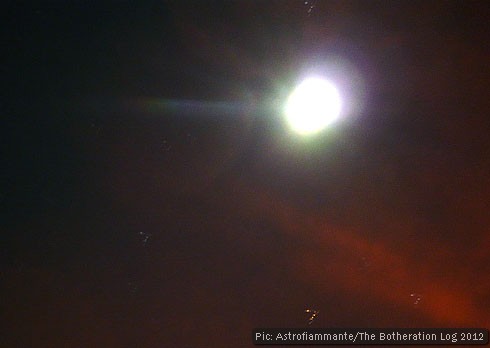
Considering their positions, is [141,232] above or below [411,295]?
above

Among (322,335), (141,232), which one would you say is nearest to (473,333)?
(322,335)

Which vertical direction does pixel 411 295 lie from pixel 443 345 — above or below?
above

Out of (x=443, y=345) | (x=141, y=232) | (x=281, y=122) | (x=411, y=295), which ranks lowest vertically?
(x=443, y=345)


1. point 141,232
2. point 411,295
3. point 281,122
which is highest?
point 281,122

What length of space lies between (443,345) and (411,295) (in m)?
0.37

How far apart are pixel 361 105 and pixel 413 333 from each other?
151 cm

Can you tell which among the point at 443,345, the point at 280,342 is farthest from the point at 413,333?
the point at 280,342

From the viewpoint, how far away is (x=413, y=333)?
14.7 feet

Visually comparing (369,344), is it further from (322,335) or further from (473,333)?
(473,333)

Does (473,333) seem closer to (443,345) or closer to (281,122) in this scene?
(443,345)

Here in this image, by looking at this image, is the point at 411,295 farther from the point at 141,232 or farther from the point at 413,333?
the point at 141,232

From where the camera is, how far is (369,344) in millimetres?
4488

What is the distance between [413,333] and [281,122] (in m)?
1.61

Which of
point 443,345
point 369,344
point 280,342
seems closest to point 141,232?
point 280,342
